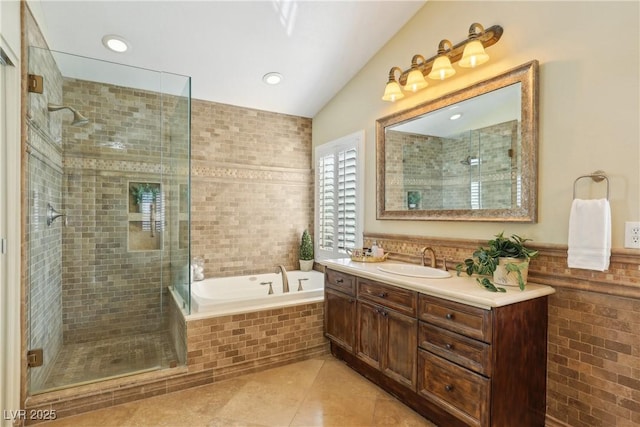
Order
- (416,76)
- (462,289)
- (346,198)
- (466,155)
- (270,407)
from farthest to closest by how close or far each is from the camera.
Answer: (346,198)
(416,76)
(466,155)
(270,407)
(462,289)

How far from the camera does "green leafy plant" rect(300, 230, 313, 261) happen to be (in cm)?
399

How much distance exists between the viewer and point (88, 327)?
2.93 m

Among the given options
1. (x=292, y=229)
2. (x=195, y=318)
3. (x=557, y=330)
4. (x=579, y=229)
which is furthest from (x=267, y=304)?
(x=579, y=229)

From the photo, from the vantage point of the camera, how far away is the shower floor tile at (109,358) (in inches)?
90.1

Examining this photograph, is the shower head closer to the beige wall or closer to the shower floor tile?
the shower floor tile

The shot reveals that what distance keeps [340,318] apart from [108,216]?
7.84 feet

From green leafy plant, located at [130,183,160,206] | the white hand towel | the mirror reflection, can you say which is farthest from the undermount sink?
green leafy plant, located at [130,183,160,206]

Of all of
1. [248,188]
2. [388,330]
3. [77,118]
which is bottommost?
[388,330]

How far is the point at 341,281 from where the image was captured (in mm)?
2684

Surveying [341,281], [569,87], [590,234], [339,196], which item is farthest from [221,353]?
[569,87]

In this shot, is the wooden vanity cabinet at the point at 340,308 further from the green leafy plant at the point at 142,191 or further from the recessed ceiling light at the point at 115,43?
the recessed ceiling light at the point at 115,43

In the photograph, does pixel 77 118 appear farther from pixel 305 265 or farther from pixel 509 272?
pixel 509 272

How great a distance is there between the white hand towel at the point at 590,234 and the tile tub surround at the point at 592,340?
0.31ft

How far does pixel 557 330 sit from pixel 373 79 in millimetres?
2535
